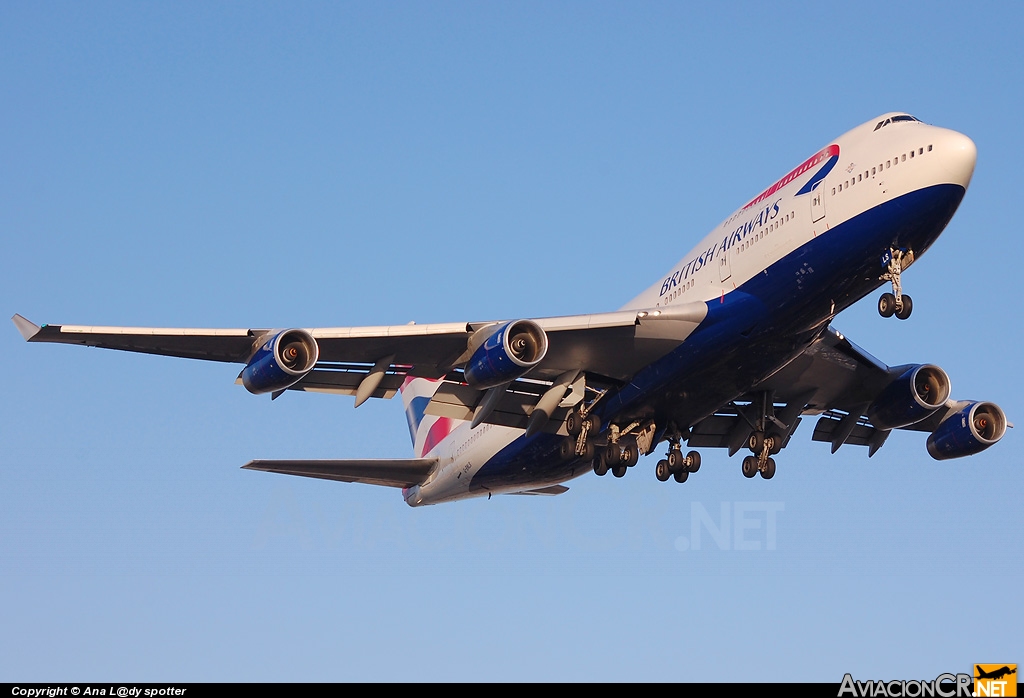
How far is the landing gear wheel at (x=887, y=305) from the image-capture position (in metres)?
29.2

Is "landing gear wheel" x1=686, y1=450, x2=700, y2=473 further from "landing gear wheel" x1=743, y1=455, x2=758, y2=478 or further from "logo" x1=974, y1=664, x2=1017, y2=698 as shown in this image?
"logo" x1=974, y1=664, x2=1017, y2=698

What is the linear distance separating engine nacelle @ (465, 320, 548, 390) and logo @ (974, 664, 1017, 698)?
12.3 m

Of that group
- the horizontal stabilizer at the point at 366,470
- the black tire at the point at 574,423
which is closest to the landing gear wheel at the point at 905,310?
the black tire at the point at 574,423

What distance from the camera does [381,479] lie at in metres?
43.6

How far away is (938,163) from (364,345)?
14851 mm

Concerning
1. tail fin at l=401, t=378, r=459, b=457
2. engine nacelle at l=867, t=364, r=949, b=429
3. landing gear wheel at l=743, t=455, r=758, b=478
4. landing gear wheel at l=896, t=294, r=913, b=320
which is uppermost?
tail fin at l=401, t=378, r=459, b=457

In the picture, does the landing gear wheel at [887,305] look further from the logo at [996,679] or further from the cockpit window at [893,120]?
the logo at [996,679]

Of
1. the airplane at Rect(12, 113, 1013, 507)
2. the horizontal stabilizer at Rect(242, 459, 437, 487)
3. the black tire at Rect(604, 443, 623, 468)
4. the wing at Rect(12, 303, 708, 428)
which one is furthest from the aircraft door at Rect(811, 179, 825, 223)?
the horizontal stabilizer at Rect(242, 459, 437, 487)

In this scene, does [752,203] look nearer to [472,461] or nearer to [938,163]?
[938,163]

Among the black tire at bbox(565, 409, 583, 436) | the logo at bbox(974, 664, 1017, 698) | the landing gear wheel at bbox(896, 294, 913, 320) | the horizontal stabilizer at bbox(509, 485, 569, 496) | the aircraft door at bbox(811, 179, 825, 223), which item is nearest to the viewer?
the logo at bbox(974, 664, 1017, 698)

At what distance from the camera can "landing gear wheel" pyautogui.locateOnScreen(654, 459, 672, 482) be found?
3838 centimetres

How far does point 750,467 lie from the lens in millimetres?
38219

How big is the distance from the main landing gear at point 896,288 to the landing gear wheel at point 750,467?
988 centimetres

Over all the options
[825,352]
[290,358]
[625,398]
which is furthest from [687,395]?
[290,358]
